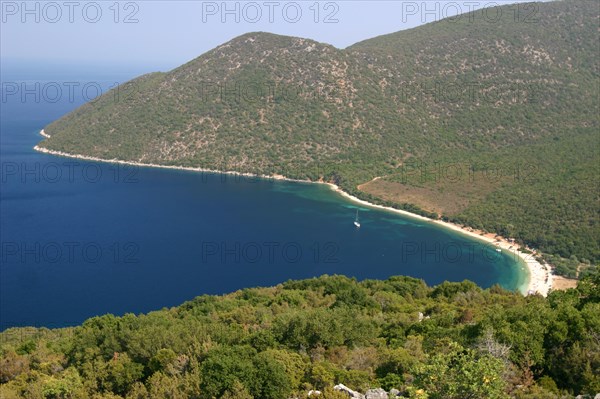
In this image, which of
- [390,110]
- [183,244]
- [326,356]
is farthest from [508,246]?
[326,356]

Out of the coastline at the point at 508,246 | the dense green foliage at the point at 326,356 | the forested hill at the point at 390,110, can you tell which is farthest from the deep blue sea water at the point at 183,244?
the dense green foliage at the point at 326,356

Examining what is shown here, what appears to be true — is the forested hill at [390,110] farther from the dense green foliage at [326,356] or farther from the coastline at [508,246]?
the dense green foliage at [326,356]

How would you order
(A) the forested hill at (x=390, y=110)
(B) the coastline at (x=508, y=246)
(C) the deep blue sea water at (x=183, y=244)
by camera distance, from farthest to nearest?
(A) the forested hill at (x=390, y=110) < (B) the coastline at (x=508, y=246) < (C) the deep blue sea water at (x=183, y=244)

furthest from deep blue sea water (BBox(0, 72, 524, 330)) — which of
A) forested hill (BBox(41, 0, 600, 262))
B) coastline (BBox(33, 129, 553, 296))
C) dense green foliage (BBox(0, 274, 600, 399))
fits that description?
dense green foliage (BBox(0, 274, 600, 399))

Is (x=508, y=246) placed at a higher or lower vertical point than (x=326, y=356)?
lower

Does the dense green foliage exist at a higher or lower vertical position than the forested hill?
lower

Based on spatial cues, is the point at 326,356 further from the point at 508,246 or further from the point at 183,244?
the point at 508,246

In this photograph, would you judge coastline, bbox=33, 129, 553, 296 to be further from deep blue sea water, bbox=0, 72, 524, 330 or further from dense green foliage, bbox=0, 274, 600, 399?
dense green foliage, bbox=0, 274, 600, 399
